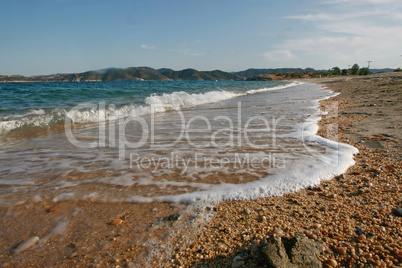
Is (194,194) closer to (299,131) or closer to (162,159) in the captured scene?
(162,159)

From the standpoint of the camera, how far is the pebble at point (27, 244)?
5.43 ft

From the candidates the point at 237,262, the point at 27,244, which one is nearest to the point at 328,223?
the point at 237,262

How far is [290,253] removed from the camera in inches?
50.9

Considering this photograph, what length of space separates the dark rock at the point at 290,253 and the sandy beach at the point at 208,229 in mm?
68

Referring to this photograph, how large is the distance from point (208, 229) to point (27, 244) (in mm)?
1411

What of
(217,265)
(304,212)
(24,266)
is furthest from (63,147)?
(304,212)

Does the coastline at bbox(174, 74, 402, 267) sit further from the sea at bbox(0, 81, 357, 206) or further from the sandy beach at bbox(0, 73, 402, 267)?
the sea at bbox(0, 81, 357, 206)

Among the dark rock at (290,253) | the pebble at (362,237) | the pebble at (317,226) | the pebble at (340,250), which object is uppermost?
the dark rock at (290,253)

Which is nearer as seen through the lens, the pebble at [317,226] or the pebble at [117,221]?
the pebble at [317,226]

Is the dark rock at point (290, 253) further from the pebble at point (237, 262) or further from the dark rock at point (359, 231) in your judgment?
the dark rock at point (359, 231)

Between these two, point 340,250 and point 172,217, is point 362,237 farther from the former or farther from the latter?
point 172,217

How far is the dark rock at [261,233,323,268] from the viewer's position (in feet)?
4.11

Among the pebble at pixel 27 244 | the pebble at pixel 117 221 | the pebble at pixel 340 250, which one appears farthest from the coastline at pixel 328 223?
the pebble at pixel 27 244

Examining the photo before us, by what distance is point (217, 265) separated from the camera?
140cm
